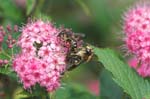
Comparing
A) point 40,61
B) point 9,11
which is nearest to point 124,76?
point 40,61

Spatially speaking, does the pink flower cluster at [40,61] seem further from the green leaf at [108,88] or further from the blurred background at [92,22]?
the blurred background at [92,22]

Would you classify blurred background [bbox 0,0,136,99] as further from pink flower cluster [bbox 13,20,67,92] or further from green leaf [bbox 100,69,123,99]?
pink flower cluster [bbox 13,20,67,92]

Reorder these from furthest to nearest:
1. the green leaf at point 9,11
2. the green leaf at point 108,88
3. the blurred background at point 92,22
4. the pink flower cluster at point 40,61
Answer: the blurred background at point 92,22 → the green leaf at point 9,11 → the green leaf at point 108,88 → the pink flower cluster at point 40,61

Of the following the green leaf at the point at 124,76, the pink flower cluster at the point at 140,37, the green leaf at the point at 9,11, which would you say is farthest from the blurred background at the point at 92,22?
the green leaf at the point at 124,76

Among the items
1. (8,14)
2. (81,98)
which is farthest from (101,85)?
(8,14)

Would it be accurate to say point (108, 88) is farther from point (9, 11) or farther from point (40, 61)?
point (9, 11)
